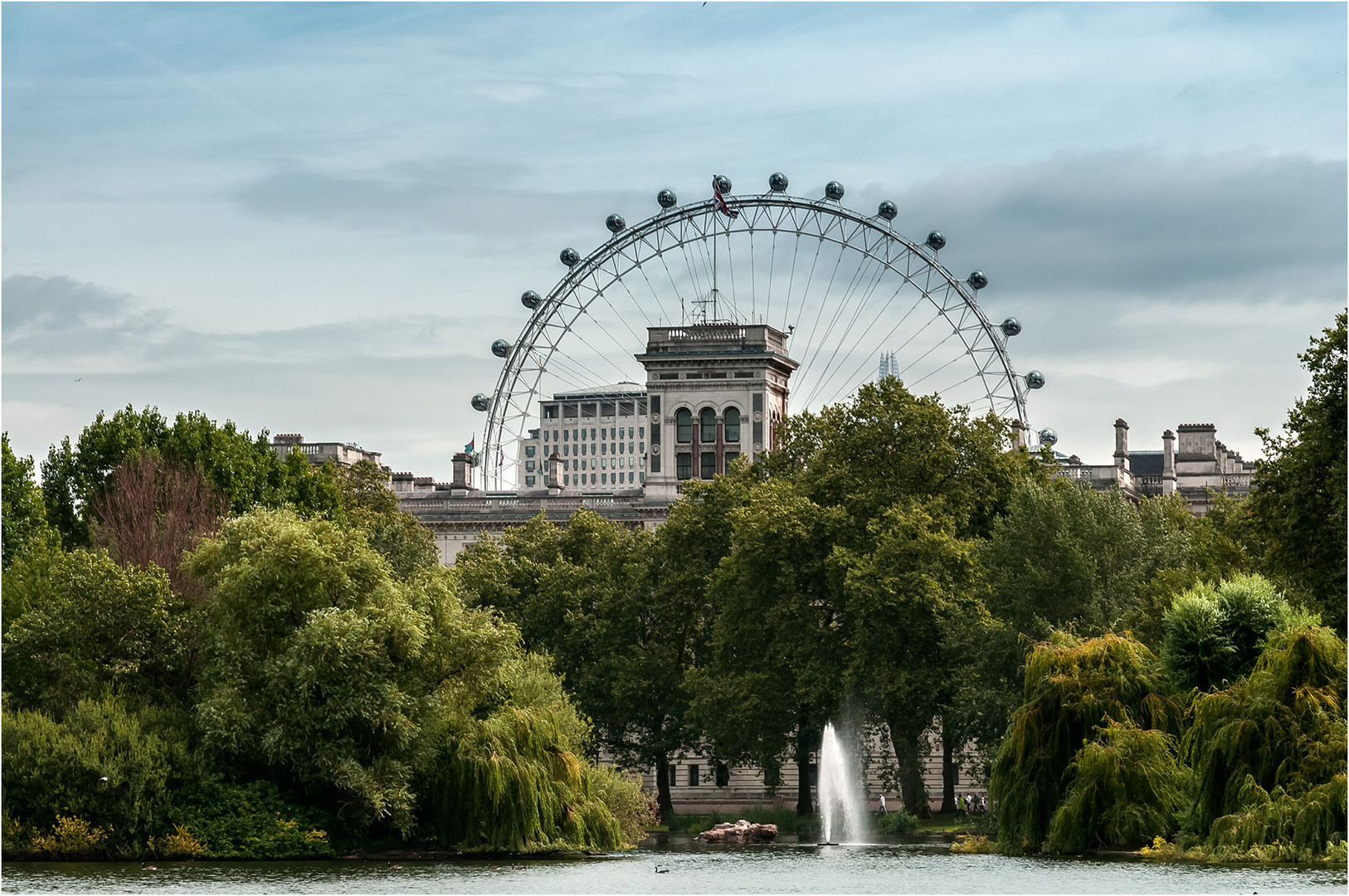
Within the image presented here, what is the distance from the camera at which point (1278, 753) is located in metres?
42.7

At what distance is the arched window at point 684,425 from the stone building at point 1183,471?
2409cm

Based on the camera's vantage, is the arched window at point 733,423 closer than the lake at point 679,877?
No

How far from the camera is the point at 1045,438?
114 m

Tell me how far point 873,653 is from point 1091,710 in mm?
24097

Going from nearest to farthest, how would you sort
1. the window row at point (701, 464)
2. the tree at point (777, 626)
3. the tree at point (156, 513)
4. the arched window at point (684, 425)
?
the tree at point (156, 513) → the tree at point (777, 626) → the window row at point (701, 464) → the arched window at point (684, 425)

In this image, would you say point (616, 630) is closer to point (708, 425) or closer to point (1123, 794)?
point (1123, 794)

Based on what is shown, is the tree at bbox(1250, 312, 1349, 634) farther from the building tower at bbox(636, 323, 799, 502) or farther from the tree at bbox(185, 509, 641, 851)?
the building tower at bbox(636, 323, 799, 502)

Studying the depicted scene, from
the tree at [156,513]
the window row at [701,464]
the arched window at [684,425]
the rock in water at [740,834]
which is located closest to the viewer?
the tree at [156,513]

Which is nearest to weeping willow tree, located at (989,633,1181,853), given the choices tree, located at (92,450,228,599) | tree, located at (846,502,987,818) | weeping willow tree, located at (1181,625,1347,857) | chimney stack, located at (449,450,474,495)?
weeping willow tree, located at (1181,625,1347,857)

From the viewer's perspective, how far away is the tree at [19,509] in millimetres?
70062

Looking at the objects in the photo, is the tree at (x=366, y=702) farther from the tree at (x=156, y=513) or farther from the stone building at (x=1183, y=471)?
the stone building at (x=1183, y=471)

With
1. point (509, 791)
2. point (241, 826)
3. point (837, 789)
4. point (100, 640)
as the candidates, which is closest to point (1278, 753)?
point (509, 791)

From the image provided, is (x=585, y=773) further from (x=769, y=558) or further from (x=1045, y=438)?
(x=1045, y=438)

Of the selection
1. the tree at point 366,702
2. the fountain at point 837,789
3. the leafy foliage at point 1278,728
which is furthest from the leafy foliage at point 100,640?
the fountain at point 837,789
